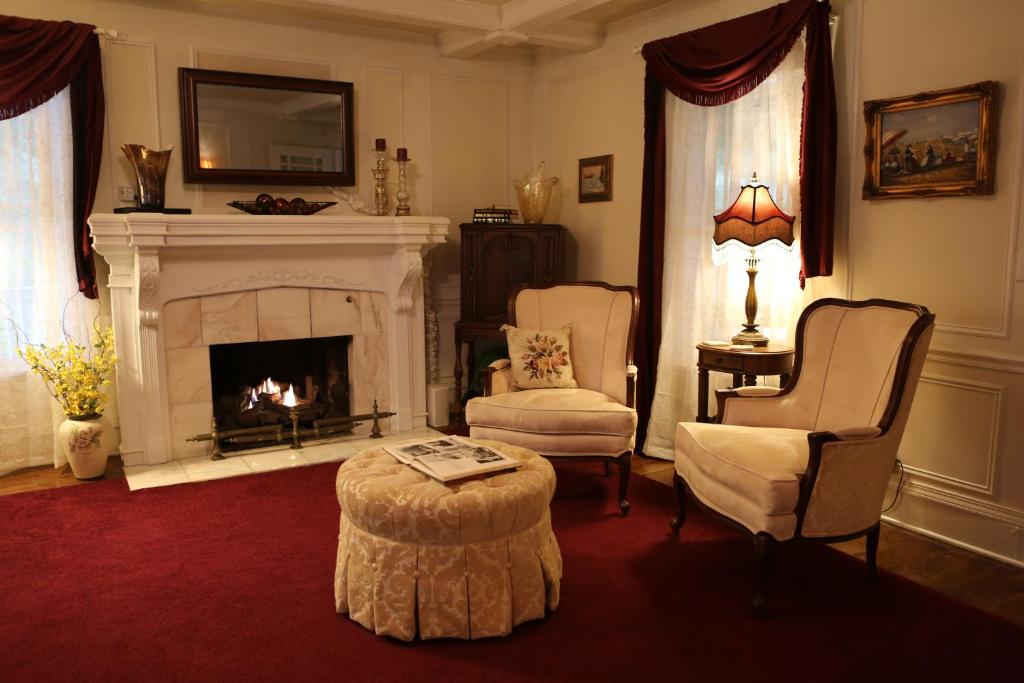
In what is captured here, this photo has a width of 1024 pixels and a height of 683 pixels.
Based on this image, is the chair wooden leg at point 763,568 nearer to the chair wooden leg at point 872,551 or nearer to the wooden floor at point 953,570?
the chair wooden leg at point 872,551

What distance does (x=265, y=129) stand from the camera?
15.4 feet

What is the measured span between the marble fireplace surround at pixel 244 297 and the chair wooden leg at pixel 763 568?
2.80 meters

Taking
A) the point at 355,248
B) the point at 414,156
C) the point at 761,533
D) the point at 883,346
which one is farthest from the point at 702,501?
the point at 414,156

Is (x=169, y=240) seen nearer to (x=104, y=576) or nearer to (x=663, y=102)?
(x=104, y=576)

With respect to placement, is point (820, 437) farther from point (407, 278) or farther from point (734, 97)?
point (407, 278)

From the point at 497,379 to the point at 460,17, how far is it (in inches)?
81.9

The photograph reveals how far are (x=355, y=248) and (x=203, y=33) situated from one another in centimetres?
144

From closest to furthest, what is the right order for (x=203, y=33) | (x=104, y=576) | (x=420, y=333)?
1. (x=104, y=576)
2. (x=203, y=33)
3. (x=420, y=333)

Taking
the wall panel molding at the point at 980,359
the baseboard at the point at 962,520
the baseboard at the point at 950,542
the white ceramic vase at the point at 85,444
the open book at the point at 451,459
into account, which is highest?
the wall panel molding at the point at 980,359

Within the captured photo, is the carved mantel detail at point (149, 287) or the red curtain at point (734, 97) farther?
the carved mantel detail at point (149, 287)

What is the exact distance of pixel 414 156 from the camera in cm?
530

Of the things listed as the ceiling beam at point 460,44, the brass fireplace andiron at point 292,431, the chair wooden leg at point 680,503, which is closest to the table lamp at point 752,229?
the chair wooden leg at point 680,503

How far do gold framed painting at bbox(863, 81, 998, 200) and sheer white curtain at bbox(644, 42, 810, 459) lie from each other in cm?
40

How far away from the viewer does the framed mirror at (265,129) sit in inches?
177
